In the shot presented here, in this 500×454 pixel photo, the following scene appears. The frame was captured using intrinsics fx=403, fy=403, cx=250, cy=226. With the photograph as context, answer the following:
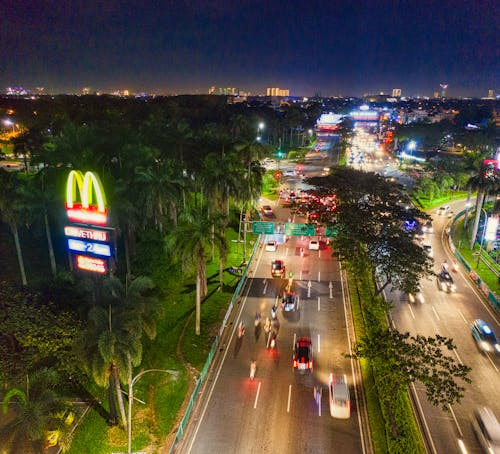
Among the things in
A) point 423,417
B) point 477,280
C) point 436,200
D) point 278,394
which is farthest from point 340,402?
point 436,200

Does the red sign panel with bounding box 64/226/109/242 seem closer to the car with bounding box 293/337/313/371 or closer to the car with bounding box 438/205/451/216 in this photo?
the car with bounding box 293/337/313/371

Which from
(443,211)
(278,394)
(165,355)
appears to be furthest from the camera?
(443,211)

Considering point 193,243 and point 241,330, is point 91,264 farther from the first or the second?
point 241,330

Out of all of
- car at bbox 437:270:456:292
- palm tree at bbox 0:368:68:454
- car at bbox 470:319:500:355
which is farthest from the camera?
car at bbox 437:270:456:292

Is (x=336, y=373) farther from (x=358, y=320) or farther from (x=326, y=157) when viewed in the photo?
(x=326, y=157)

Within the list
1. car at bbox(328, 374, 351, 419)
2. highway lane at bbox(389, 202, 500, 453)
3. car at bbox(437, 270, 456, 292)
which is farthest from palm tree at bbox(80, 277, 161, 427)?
car at bbox(437, 270, 456, 292)

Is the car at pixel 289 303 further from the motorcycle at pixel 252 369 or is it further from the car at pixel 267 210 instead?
the car at pixel 267 210
